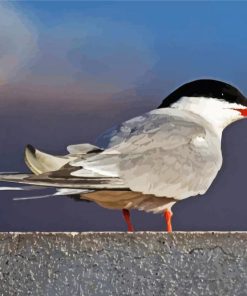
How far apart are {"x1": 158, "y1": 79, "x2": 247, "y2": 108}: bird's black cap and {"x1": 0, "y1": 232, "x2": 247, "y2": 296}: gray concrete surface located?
2370 mm

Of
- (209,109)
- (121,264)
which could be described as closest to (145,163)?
(209,109)

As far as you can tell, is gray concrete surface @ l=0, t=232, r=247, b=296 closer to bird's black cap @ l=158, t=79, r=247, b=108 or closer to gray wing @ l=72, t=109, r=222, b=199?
gray wing @ l=72, t=109, r=222, b=199

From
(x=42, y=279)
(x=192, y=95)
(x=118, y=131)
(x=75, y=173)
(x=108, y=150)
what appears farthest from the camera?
(x=192, y=95)

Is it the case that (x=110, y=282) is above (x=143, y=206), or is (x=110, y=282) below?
above

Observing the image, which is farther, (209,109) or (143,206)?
(209,109)

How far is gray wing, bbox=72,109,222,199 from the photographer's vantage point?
11.5ft

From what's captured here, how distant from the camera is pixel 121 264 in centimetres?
200

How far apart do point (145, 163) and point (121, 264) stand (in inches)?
64.0

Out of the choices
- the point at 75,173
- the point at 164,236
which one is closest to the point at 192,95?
the point at 75,173

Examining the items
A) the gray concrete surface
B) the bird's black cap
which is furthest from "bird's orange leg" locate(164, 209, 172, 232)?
the gray concrete surface

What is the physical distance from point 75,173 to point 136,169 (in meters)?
0.51

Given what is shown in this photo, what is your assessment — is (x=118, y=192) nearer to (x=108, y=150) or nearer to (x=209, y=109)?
(x=108, y=150)

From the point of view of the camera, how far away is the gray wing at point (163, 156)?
11.5 feet

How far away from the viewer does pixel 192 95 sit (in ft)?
14.2
